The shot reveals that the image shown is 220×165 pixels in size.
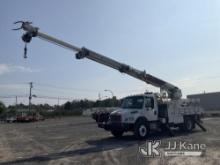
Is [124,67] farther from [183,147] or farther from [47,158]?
[47,158]

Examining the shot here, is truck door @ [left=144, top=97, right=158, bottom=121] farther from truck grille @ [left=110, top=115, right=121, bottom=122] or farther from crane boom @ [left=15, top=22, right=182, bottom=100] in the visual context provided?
crane boom @ [left=15, top=22, right=182, bottom=100]

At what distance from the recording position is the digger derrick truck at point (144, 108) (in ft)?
74.3

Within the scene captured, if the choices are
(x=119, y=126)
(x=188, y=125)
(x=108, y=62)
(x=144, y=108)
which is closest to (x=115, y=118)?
(x=119, y=126)

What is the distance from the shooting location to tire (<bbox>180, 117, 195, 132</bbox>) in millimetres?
27156

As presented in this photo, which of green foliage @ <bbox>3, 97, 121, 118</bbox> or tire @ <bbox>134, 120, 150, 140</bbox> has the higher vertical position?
green foliage @ <bbox>3, 97, 121, 118</bbox>

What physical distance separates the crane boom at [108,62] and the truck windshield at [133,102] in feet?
6.61

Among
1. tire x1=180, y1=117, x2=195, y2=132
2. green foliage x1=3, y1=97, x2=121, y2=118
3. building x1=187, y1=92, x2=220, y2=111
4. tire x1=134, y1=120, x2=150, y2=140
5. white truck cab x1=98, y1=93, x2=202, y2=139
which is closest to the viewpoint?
tire x1=134, y1=120, x2=150, y2=140

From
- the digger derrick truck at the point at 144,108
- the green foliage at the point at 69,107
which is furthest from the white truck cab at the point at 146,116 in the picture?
the green foliage at the point at 69,107

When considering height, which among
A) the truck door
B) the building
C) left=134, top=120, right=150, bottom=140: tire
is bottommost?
left=134, top=120, right=150, bottom=140: tire

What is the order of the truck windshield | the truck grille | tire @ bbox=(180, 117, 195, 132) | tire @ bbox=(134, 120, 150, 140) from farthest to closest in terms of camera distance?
tire @ bbox=(180, 117, 195, 132)
the truck windshield
the truck grille
tire @ bbox=(134, 120, 150, 140)

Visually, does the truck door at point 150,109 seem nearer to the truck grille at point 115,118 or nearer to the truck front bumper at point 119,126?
the truck front bumper at point 119,126

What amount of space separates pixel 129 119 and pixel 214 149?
22.6 ft

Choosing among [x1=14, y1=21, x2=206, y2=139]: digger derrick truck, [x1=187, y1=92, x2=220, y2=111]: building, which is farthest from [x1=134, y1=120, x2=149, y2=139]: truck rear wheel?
[x1=187, y1=92, x2=220, y2=111]: building

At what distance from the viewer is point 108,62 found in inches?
950
